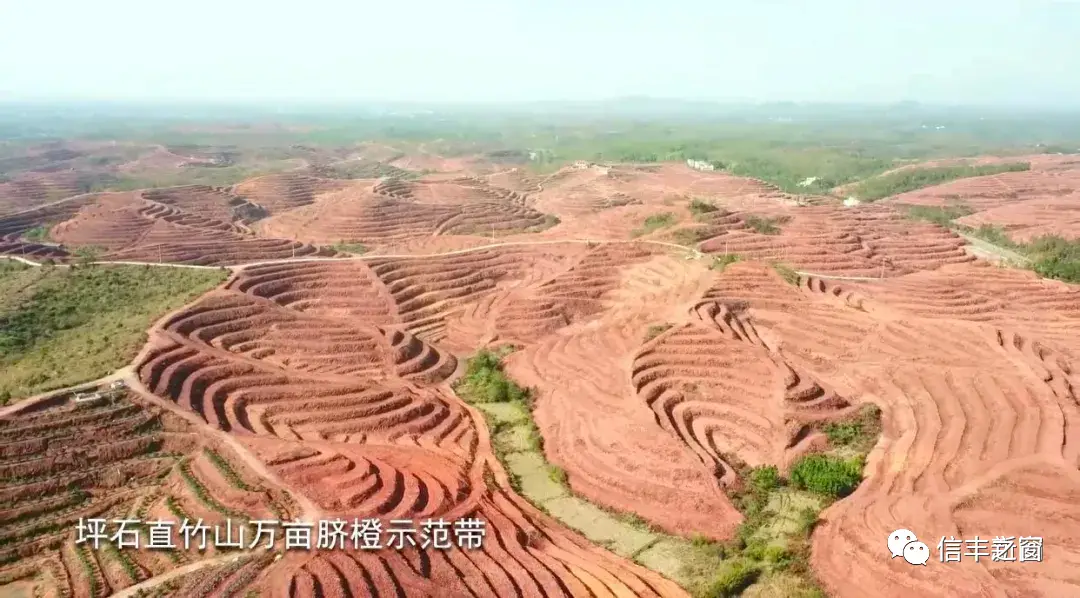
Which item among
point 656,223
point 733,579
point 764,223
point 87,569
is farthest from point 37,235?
point 733,579

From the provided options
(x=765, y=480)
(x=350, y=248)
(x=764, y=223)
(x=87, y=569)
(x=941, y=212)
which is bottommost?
(x=350, y=248)

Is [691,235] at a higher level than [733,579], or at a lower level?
higher

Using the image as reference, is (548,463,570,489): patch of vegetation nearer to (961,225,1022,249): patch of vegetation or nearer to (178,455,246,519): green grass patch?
(178,455,246,519): green grass patch

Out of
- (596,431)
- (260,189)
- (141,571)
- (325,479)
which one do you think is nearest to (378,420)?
(325,479)

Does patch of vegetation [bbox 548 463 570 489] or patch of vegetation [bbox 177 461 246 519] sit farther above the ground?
patch of vegetation [bbox 177 461 246 519]

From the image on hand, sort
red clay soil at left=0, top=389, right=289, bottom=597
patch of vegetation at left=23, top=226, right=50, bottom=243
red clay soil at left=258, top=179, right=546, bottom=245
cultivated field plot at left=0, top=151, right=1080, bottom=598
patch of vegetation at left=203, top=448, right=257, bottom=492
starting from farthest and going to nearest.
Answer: red clay soil at left=258, top=179, right=546, bottom=245 → patch of vegetation at left=23, top=226, right=50, bottom=243 → patch of vegetation at left=203, top=448, right=257, bottom=492 → cultivated field plot at left=0, top=151, right=1080, bottom=598 → red clay soil at left=0, top=389, right=289, bottom=597

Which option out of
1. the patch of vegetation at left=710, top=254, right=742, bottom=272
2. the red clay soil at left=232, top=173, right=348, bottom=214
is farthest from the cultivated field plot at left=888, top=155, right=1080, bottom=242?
the red clay soil at left=232, top=173, right=348, bottom=214

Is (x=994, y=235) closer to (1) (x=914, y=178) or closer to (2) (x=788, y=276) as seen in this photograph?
(1) (x=914, y=178)
